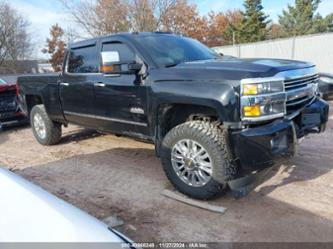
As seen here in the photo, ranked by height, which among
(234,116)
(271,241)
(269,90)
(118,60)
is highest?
(118,60)

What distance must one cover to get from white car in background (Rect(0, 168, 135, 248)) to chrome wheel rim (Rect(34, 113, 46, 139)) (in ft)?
15.7

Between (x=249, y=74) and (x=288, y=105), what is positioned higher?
(x=249, y=74)

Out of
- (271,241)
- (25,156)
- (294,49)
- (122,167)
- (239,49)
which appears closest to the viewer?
(271,241)

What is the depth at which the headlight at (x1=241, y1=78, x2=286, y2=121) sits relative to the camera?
336cm

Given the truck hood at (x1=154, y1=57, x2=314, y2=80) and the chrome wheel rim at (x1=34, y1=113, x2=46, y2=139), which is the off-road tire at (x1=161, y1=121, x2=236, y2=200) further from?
the chrome wheel rim at (x1=34, y1=113, x2=46, y2=139)

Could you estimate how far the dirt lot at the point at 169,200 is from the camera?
3332 millimetres

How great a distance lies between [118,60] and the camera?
4.52 m

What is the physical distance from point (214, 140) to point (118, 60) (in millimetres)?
1753

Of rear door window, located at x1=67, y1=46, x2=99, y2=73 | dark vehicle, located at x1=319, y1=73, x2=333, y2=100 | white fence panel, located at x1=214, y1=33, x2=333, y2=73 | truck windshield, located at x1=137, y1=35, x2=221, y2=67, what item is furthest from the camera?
white fence panel, located at x1=214, y1=33, x2=333, y2=73

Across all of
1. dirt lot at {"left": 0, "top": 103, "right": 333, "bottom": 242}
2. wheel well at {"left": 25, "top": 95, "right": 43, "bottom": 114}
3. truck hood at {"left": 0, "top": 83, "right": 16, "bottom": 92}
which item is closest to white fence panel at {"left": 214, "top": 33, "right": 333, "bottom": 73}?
dirt lot at {"left": 0, "top": 103, "right": 333, "bottom": 242}

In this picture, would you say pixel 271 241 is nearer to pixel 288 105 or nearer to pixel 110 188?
pixel 288 105

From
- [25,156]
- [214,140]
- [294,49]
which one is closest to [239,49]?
[294,49]

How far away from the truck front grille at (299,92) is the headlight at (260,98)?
0.83ft

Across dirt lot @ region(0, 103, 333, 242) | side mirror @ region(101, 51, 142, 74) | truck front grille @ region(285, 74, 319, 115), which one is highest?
side mirror @ region(101, 51, 142, 74)
